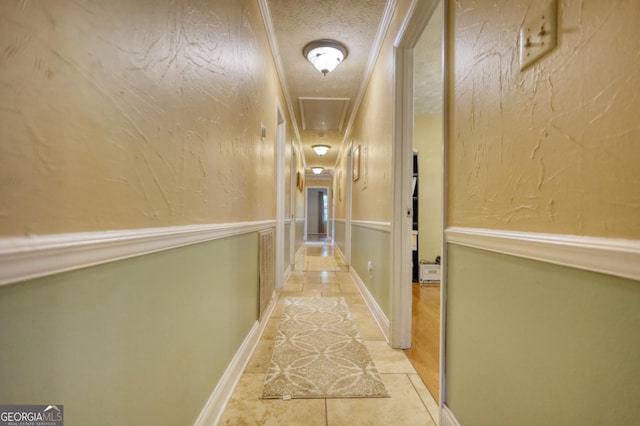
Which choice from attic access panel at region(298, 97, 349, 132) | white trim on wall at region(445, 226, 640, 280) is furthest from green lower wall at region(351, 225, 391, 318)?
attic access panel at region(298, 97, 349, 132)

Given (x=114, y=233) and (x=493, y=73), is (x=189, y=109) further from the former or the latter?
(x=493, y=73)

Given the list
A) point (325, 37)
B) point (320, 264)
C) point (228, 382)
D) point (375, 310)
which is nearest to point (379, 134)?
point (325, 37)

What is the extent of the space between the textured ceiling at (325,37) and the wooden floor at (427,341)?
242cm

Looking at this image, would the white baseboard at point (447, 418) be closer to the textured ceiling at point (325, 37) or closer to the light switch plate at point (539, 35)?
the light switch plate at point (539, 35)

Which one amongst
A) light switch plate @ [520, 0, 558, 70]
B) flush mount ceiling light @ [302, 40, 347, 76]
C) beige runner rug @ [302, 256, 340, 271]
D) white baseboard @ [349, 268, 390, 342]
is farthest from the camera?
beige runner rug @ [302, 256, 340, 271]

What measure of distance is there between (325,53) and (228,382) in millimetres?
2616

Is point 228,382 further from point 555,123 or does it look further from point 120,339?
point 555,123

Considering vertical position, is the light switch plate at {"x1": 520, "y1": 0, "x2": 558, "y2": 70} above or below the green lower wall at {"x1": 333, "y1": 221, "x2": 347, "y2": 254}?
above

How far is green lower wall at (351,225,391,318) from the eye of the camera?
2.13 meters

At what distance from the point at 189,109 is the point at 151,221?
43 centimetres

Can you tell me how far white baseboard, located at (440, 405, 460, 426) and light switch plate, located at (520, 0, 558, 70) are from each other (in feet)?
4.07

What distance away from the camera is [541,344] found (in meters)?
0.67

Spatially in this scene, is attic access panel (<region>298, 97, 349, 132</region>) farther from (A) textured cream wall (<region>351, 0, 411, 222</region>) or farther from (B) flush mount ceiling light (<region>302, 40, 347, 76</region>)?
(B) flush mount ceiling light (<region>302, 40, 347, 76</region>)

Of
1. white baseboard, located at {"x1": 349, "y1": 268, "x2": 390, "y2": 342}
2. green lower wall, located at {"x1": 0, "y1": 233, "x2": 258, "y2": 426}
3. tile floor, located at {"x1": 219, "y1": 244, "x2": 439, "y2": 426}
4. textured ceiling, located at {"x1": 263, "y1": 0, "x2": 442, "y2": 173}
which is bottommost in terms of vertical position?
tile floor, located at {"x1": 219, "y1": 244, "x2": 439, "y2": 426}
